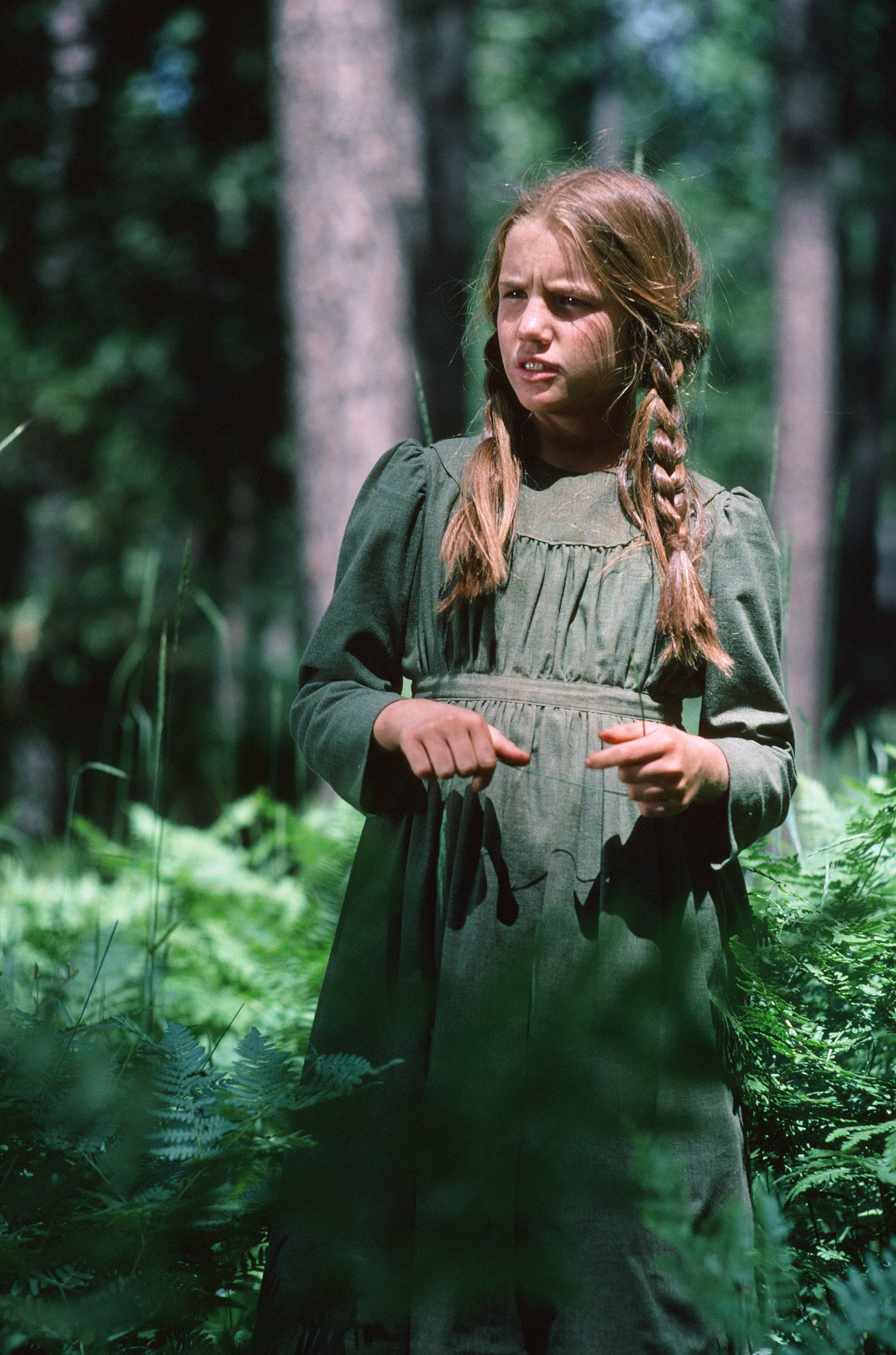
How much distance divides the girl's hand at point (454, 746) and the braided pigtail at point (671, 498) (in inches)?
13.3

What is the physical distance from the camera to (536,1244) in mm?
789

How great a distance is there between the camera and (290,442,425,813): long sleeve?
1.48 metres

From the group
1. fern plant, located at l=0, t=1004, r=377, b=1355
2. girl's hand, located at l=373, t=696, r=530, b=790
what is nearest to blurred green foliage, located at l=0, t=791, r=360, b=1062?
fern plant, located at l=0, t=1004, r=377, b=1355

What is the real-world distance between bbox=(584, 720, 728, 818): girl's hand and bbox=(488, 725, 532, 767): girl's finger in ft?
0.25

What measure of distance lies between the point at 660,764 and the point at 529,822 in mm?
232

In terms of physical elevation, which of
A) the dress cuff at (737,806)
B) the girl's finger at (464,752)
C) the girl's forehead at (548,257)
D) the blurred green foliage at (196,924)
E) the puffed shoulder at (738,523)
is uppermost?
the girl's forehead at (548,257)

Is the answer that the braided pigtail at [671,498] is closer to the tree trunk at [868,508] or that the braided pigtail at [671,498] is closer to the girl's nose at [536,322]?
the girl's nose at [536,322]

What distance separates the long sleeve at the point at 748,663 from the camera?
149cm

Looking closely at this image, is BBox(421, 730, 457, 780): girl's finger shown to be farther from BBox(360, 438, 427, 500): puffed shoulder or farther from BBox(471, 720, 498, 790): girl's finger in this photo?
BBox(360, 438, 427, 500): puffed shoulder

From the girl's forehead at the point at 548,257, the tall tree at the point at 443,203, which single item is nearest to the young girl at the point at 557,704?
the girl's forehead at the point at 548,257

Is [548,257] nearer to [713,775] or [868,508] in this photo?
[713,775]

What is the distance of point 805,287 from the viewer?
7.07m

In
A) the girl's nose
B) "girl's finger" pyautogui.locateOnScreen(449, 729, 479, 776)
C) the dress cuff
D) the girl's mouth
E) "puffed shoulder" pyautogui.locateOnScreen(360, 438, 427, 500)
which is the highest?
the girl's nose

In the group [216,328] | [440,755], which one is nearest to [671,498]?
[440,755]
